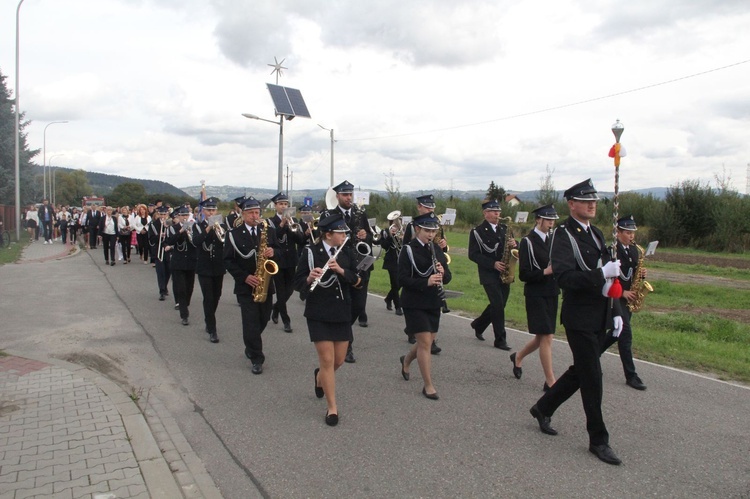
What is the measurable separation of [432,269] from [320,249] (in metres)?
1.24

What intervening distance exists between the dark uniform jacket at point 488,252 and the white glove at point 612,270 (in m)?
3.56

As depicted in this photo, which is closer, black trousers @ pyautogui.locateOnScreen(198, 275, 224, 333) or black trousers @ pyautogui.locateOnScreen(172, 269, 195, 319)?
black trousers @ pyautogui.locateOnScreen(198, 275, 224, 333)

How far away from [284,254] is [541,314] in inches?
191

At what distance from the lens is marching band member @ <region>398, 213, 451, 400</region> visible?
6.09 metres

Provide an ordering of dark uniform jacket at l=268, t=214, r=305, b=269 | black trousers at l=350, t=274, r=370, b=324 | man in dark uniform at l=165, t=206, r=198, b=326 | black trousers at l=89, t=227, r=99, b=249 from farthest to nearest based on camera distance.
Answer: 1. black trousers at l=89, t=227, r=99, b=249
2. man in dark uniform at l=165, t=206, r=198, b=326
3. dark uniform jacket at l=268, t=214, r=305, b=269
4. black trousers at l=350, t=274, r=370, b=324

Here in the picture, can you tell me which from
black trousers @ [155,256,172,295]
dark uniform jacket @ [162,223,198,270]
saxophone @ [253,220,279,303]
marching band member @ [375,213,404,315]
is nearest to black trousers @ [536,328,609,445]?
saxophone @ [253,220,279,303]

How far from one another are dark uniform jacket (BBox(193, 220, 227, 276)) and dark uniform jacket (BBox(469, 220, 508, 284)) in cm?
373

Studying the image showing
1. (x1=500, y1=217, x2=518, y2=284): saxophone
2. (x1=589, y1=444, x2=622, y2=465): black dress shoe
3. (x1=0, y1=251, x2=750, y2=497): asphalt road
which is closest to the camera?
(x1=0, y1=251, x2=750, y2=497): asphalt road

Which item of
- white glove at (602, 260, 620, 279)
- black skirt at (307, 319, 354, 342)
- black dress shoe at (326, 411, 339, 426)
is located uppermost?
white glove at (602, 260, 620, 279)

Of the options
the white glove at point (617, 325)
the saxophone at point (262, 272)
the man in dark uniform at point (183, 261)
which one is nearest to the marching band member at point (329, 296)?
the saxophone at point (262, 272)

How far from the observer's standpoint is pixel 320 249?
5797mm

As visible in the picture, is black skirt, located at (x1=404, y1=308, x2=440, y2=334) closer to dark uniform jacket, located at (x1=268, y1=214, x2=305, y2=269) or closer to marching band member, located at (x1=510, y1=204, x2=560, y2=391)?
marching band member, located at (x1=510, y1=204, x2=560, y2=391)

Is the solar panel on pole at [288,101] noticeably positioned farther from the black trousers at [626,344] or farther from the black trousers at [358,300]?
the black trousers at [626,344]

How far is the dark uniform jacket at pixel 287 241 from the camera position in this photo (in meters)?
9.21
